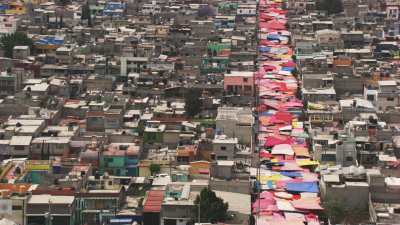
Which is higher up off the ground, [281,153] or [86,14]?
[86,14]

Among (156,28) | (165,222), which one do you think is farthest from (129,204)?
(156,28)

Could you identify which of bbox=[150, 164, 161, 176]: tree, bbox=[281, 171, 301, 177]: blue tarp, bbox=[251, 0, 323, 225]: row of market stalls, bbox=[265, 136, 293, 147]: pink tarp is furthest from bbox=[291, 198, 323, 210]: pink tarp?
bbox=[265, 136, 293, 147]: pink tarp

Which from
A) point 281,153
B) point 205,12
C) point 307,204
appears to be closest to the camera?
point 307,204

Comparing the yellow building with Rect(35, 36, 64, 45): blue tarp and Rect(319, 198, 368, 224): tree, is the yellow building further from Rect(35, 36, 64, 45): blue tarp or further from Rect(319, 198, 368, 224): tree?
Rect(319, 198, 368, 224): tree

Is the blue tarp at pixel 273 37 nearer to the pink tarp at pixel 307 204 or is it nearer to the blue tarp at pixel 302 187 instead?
the blue tarp at pixel 302 187

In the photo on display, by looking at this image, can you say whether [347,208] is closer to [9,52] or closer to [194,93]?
[194,93]

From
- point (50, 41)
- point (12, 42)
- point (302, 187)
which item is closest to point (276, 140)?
point (302, 187)

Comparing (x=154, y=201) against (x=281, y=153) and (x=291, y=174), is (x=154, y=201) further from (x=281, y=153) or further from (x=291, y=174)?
(x=281, y=153)
